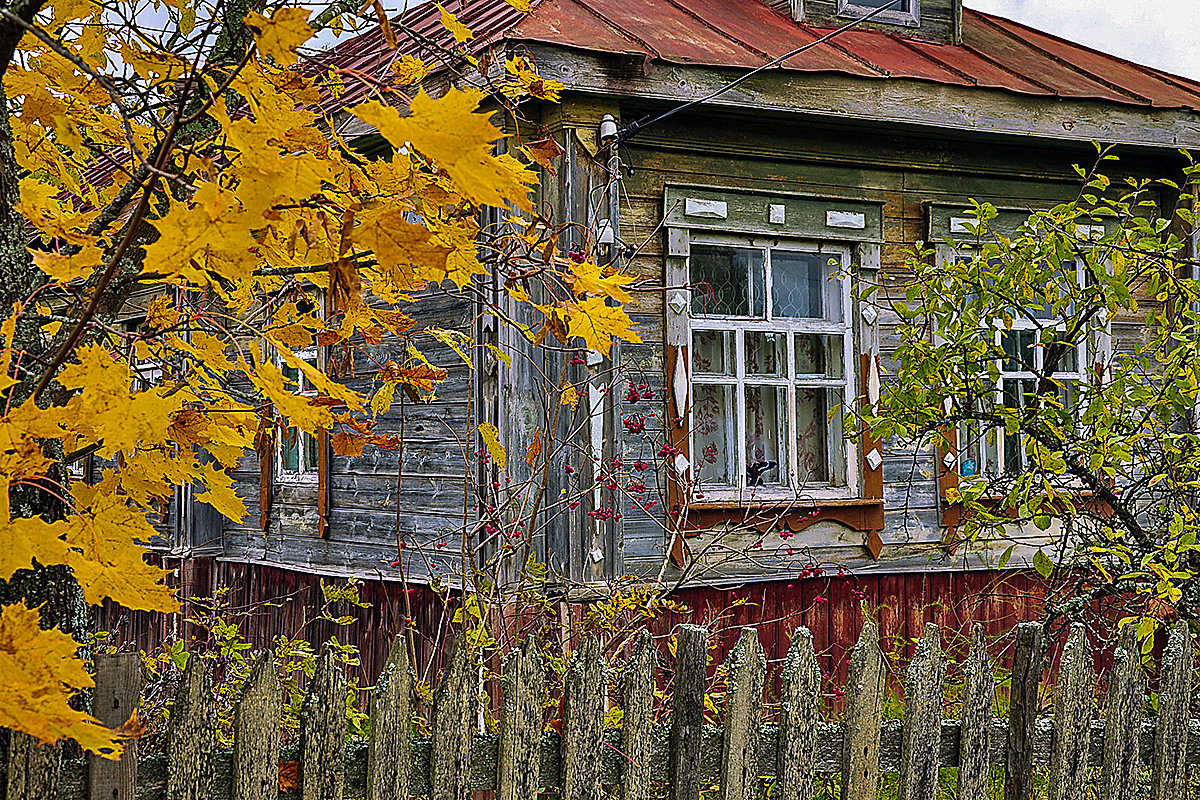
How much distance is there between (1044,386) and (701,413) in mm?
2270

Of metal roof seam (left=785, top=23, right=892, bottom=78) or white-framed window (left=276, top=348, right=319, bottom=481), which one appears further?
white-framed window (left=276, top=348, right=319, bottom=481)

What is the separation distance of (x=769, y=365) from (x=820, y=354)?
373mm

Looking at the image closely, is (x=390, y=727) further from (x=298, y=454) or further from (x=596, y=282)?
(x=298, y=454)

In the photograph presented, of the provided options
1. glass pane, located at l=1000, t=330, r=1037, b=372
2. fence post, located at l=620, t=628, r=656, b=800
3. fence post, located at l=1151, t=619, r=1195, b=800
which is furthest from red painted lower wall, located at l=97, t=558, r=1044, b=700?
fence post, located at l=620, t=628, r=656, b=800

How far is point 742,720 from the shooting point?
3.10m

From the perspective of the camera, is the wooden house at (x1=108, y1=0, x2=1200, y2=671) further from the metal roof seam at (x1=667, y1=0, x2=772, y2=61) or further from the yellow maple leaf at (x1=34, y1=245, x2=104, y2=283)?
the yellow maple leaf at (x1=34, y1=245, x2=104, y2=283)

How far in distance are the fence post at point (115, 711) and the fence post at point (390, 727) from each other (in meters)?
0.53

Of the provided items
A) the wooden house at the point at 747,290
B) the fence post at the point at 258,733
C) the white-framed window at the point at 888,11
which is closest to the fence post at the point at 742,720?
the fence post at the point at 258,733

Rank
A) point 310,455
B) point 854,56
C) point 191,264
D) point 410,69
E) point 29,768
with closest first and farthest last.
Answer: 1. point 191,264
2. point 410,69
3. point 29,768
4. point 854,56
5. point 310,455

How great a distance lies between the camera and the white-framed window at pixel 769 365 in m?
6.78

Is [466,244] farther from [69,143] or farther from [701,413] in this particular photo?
[701,413]

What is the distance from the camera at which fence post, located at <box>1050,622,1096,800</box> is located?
11.3ft

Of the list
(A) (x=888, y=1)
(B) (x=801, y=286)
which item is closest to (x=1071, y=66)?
(A) (x=888, y=1)

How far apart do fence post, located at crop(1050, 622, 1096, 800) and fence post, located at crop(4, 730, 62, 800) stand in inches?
103
